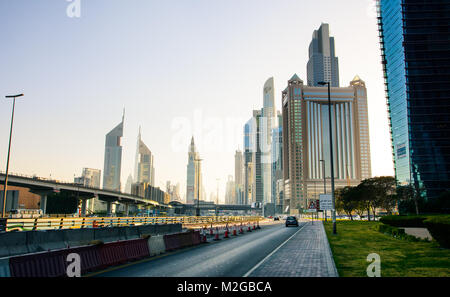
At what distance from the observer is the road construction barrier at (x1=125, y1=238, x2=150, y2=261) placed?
47.7 feet

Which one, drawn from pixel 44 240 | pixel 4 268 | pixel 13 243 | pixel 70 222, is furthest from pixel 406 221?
pixel 4 268

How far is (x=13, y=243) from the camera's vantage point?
1570 cm

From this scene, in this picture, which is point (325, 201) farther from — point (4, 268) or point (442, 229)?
point (4, 268)

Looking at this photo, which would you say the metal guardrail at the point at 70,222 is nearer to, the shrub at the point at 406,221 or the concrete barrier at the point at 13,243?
the concrete barrier at the point at 13,243

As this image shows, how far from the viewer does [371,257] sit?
15492 mm

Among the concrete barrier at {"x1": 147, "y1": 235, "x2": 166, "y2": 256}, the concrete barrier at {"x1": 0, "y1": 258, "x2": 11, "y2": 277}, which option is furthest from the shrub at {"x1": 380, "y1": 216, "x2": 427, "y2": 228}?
the concrete barrier at {"x1": 0, "y1": 258, "x2": 11, "y2": 277}

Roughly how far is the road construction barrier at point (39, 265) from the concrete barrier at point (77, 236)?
914cm

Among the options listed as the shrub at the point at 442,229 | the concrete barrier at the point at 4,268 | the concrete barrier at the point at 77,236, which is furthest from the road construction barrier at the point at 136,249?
the shrub at the point at 442,229

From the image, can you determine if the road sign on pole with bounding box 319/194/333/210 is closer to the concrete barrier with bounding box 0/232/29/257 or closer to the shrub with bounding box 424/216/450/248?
the shrub with bounding box 424/216/450/248

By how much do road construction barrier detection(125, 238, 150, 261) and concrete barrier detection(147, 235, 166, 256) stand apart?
1.34 feet

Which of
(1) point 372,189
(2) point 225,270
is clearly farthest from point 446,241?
(1) point 372,189

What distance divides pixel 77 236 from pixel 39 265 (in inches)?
428
